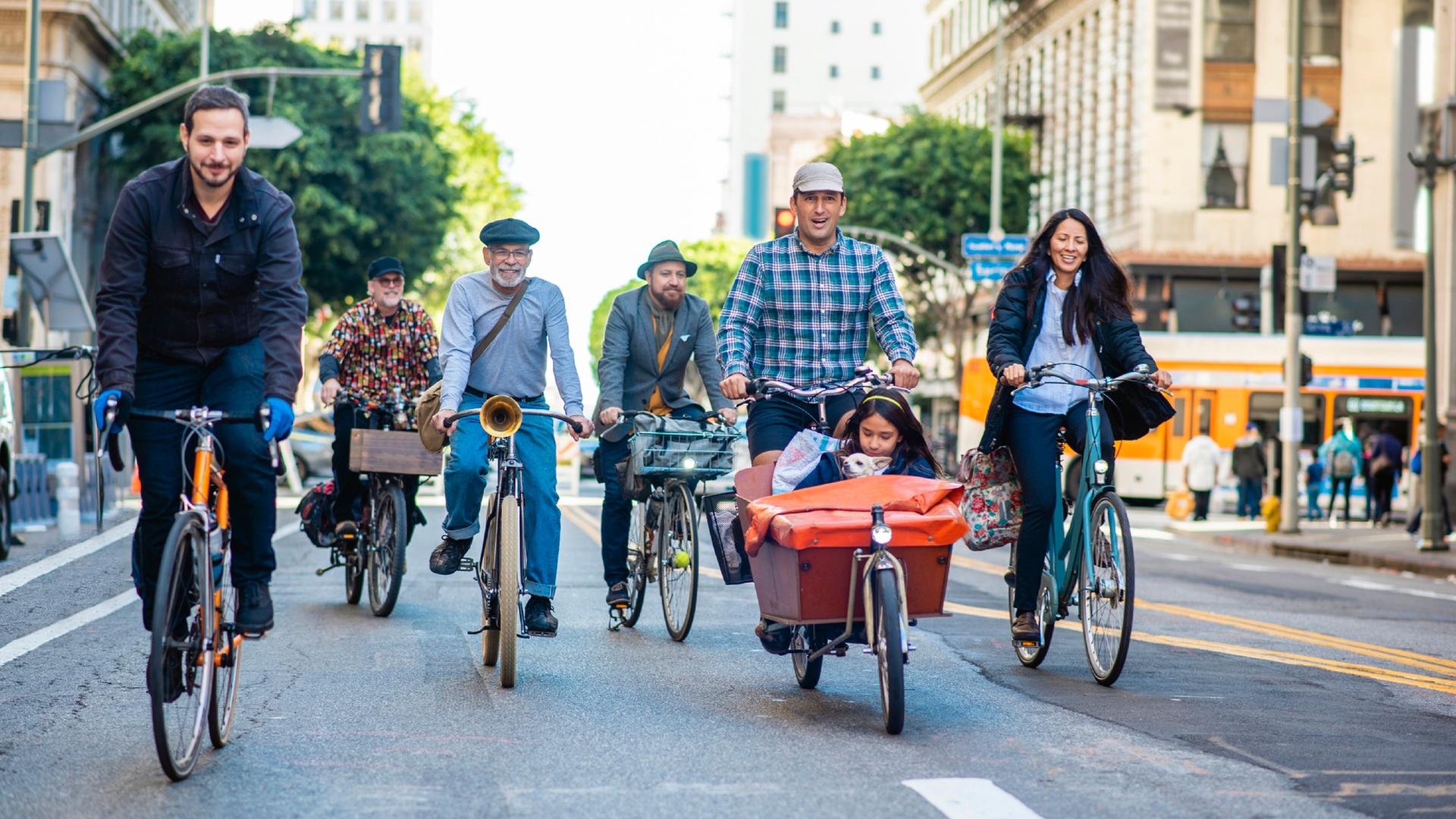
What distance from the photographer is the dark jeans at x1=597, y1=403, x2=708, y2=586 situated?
32.8 feet

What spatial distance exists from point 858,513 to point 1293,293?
66.4ft

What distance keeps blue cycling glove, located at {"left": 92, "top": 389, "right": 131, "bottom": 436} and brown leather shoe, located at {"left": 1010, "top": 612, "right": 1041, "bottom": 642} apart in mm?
4044

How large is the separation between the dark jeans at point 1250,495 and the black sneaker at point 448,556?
25117 mm

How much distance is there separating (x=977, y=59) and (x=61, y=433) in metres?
52.9

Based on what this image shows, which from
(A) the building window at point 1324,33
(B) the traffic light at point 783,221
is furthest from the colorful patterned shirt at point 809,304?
(A) the building window at point 1324,33

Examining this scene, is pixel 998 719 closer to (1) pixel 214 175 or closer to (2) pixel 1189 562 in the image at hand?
(1) pixel 214 175

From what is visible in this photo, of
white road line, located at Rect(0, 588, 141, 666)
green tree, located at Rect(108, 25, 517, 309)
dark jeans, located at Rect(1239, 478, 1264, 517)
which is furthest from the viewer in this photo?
green tree, located at Rect(108, 25, 517, 309)

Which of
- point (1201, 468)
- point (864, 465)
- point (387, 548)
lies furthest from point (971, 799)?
point (1201, 468)

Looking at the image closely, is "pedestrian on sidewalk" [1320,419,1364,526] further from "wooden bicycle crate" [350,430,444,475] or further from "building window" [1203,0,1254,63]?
"wooden bicycle crate" [350,430,444,475]

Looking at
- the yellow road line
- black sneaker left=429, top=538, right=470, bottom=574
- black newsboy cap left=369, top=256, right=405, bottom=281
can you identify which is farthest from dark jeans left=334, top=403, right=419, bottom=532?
the yellow road line

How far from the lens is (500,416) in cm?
795

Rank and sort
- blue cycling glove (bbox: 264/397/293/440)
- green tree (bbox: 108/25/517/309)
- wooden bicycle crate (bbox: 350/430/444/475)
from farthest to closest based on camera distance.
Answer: green tree (bbox: 108/25/517/309) < wooden bicycle crate (bbox: 350/430/444/475) < blue cycling glove (bbox: 264/397/293/440)

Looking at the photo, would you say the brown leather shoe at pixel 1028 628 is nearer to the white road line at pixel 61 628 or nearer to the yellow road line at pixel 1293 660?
the yellow road line at pixel 1293 660

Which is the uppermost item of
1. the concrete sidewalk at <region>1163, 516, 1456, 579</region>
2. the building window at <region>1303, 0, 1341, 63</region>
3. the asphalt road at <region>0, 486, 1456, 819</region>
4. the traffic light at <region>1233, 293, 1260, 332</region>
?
the building window at <region>1303, 0, 1341, 63</region>
